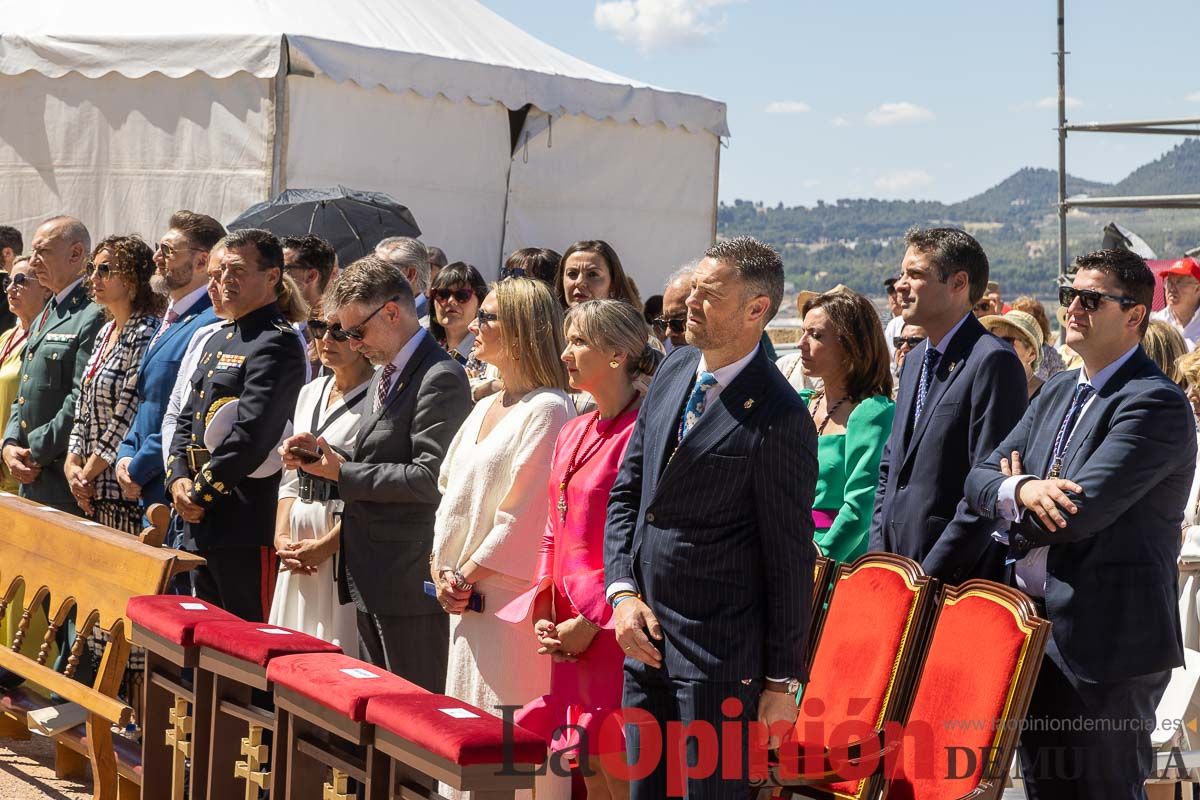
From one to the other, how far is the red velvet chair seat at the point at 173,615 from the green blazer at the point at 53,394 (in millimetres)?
2341

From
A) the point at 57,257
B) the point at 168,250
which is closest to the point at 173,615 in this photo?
the point at 168,250

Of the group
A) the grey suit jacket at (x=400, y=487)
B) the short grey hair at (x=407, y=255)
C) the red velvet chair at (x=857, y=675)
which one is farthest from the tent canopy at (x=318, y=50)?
the red velvet chair at (x=857, y=675)

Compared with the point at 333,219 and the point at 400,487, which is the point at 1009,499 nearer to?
the point at 400,487

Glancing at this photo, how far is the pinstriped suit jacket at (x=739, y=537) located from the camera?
11.0 feet

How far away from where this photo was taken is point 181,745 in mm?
4281

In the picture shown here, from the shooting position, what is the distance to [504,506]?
4410mm

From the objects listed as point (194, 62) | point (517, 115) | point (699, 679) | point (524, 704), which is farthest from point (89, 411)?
point (517, 115)

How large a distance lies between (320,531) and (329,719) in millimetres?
1721

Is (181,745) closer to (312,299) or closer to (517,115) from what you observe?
(312,299)

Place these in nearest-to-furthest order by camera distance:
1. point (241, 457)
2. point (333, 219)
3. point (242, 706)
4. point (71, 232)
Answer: point (242, 706)
point (241, 457)
point (71, 232)
point (333, 219)

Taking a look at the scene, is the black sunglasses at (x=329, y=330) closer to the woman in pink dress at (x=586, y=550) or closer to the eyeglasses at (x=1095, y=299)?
the woman in pink dress at (x=586, y=550)

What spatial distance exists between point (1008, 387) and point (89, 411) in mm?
3978

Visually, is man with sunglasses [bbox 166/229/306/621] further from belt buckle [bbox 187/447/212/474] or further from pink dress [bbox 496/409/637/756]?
pink dress [bbox 496/409/637/756]

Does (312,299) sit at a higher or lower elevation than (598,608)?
higher
